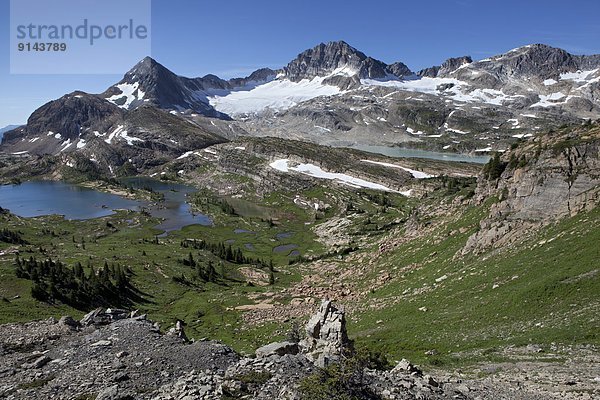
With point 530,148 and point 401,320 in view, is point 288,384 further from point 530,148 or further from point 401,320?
point 530,148

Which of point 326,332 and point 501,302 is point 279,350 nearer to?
point 326,332

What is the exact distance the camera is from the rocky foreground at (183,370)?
64.3 ft

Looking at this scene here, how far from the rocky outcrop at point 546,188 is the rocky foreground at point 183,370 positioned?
83.1ft

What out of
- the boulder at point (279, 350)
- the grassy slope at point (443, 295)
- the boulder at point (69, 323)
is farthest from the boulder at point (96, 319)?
the boulder at point (279, 350)

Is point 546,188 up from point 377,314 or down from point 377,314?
up

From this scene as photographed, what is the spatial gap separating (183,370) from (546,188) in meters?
42.3

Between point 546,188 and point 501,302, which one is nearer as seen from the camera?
point 501,302

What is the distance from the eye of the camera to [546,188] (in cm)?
4625

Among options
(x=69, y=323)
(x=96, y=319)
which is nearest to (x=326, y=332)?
(x=96, y=319)

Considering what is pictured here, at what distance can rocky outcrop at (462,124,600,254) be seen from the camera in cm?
4328

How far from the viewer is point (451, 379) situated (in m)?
24.3

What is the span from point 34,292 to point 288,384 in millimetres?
56317

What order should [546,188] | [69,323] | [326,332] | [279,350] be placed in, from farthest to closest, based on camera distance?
1. [546,188]
2. [69,323]
3. [326,332]
4. [279,350]

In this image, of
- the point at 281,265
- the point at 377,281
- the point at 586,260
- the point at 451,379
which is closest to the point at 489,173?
the point at 377,281
